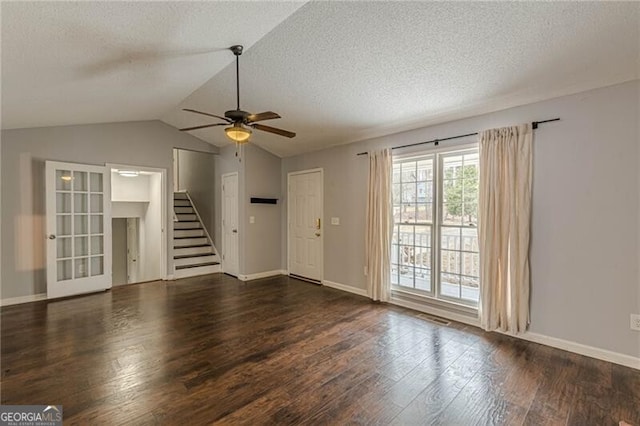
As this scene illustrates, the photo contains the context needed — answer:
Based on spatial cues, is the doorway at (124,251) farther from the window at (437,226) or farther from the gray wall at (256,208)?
the window at (437,226)

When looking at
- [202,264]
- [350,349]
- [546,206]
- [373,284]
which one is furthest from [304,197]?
[546,206]

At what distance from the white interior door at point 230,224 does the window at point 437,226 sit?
10.9ft

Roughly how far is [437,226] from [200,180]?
6029mm

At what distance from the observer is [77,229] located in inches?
185

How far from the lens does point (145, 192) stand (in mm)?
6961

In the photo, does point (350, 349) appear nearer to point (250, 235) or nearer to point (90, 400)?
point (90, 400)

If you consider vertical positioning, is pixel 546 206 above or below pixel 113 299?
above

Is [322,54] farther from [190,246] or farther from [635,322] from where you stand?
[190,246]

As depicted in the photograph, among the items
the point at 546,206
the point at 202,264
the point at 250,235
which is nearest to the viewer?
the point at 546,206

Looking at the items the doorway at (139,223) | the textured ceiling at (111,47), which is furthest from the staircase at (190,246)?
the textured ceiling at (111,47)

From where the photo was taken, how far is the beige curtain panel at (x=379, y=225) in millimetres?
4328

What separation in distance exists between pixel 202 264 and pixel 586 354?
6.28 meters

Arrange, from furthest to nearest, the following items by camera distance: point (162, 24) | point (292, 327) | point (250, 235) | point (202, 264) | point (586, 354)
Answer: point (202, 264)
point (250, 235)
point (292, 327)
point (586, 354)
point (162, 24)

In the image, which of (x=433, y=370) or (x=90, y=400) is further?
(x=433, y=370)
